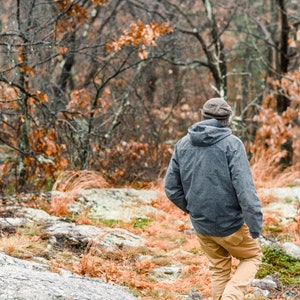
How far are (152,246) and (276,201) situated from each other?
3610 millimetres

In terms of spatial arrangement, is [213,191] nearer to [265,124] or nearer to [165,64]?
[265,124]

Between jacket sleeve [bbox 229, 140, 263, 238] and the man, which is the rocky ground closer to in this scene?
the man

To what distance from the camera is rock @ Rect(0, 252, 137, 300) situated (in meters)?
3.85

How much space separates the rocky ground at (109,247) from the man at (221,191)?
1008 millimetres

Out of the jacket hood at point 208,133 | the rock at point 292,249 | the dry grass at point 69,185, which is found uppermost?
the jacket hood at point 208,133

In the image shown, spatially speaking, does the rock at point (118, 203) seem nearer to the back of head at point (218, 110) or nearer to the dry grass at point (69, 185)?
the dry grass at point (69, 185)

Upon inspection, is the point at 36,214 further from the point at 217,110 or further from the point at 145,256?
the point at 217,110

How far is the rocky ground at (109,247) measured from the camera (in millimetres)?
4484

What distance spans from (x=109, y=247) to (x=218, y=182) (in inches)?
105

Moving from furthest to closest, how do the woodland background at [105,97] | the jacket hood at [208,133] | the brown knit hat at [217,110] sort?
the woodland background at [105,97] → the brown knit hat at [217,110] → the jacket hood at [208,133]

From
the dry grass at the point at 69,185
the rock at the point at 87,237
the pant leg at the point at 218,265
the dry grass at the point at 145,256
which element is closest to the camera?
the pant leg at the point at 218,265

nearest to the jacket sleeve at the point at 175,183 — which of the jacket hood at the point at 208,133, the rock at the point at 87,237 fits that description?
the jacket hood at the point at 208,133

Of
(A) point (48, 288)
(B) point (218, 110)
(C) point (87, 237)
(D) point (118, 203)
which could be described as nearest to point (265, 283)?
(C) point (87, 237)

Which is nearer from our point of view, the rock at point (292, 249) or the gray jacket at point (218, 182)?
the gray jacket at point (218, 182)
